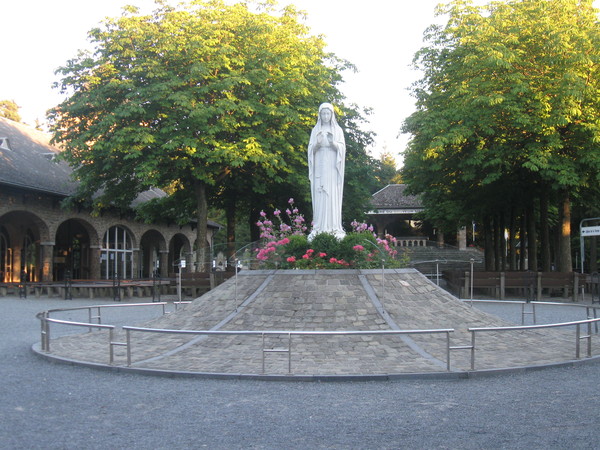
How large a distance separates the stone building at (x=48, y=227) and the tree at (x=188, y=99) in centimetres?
299

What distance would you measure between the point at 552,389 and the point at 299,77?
1930cm

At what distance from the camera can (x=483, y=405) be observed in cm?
656

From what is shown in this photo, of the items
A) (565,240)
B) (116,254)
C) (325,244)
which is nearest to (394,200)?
(116,254)

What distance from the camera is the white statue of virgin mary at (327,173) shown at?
14.3 m

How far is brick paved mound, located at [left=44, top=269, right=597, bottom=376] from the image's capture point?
28.4ft

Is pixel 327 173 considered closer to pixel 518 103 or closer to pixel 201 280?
pixel 201 280

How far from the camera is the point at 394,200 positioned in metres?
53.2

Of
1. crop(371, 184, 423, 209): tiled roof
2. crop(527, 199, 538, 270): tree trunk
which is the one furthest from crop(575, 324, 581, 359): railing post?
crop(371, 184, 423, 209): tiled roof

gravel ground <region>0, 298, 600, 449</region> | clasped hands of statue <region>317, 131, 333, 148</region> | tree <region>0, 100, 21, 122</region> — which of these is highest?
tree <region>0, 100, 21, 122</region>

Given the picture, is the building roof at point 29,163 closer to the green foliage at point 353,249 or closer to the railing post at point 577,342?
the green foliage at point 353,249

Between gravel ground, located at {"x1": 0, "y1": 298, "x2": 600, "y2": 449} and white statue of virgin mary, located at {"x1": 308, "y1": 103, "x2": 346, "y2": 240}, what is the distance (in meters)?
6.79

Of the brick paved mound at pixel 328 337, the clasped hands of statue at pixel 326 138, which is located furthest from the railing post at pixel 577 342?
the clasped hands of statue at pixel 326 138

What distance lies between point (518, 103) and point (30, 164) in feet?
72.6

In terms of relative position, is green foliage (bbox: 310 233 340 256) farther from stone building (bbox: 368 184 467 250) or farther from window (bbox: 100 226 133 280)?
stone building (bbox: 368 184 467 250)
